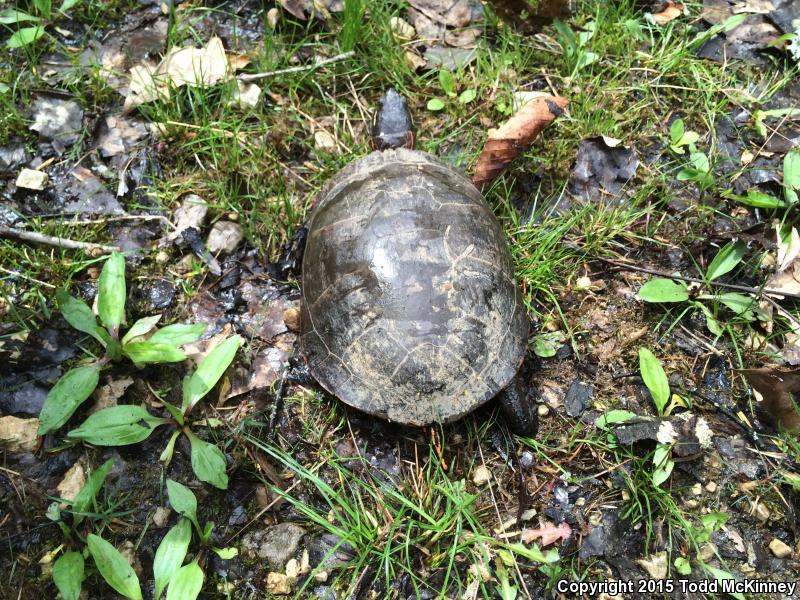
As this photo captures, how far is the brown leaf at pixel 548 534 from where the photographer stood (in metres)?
2.18

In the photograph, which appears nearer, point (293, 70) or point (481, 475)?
point (481, 475)

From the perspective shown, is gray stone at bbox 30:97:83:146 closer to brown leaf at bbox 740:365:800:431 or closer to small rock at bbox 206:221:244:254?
small rock at bbox 206:221:244:254

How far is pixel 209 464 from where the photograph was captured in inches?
84.6

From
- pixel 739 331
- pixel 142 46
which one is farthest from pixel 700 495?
pixel 142 46

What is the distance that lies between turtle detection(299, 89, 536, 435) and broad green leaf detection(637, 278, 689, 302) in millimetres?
634

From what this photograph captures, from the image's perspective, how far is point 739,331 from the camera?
257 centimetres

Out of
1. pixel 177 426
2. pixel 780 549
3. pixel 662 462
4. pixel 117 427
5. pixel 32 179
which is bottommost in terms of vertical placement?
pixel 780 549

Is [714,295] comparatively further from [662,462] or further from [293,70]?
[293,70]

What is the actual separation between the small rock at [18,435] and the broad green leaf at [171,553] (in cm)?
68

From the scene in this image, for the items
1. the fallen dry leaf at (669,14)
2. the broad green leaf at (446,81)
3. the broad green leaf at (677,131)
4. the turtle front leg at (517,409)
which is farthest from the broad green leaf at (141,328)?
the fallen dry leaf at (669,14)

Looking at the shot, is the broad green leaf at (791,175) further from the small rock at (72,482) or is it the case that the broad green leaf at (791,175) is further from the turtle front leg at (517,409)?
the small rock at (72,482)

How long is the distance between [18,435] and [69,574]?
61 cm

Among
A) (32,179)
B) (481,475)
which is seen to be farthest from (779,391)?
(32,179)

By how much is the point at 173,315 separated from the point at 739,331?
2549mm
